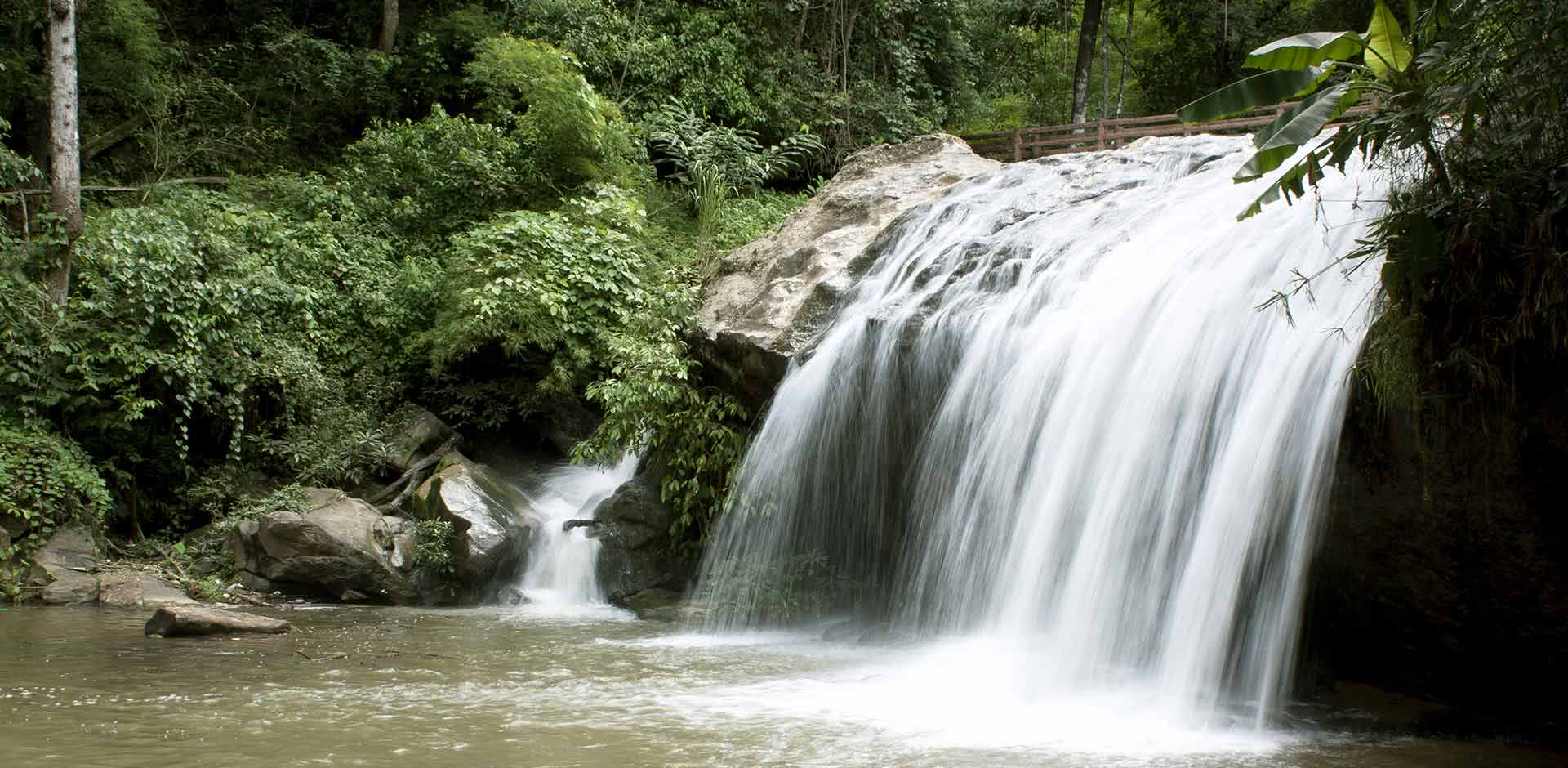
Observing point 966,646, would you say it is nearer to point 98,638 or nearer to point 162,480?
point 98,638

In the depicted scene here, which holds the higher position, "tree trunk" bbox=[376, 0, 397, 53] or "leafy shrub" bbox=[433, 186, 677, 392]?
"tree trunk" bbox=[376, 0, 397, 53]

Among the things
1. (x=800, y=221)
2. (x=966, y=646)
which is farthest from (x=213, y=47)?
(x=966, y=646)

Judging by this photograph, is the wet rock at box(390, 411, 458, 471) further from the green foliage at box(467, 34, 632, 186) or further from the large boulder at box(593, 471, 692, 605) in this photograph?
the green foliage at box(467, 34, 632, 186)

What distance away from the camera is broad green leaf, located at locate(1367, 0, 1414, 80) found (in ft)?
17.0

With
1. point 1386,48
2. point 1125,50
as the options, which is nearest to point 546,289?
point 1386,48

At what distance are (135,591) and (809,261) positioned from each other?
7181 millimetres

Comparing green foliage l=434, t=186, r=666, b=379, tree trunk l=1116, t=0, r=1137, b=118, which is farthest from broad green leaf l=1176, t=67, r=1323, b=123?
tree trunk l=1116, t=0, r=1137, b=118

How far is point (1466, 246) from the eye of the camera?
5234mm

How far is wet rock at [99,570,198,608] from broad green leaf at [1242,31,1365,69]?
9.57m

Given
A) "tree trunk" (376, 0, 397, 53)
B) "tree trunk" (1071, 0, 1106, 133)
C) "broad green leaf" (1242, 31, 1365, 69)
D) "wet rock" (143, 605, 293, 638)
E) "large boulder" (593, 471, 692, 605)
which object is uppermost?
"tree trunk" (1071, 0, 1106, 133)

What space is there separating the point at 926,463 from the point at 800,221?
5104 millimetres

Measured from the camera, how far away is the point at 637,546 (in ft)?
36.4

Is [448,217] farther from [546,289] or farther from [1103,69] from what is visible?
[1103,69]

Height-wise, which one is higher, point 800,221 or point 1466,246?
point 800,221
